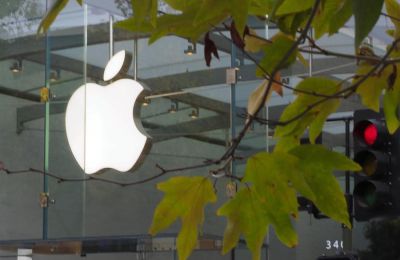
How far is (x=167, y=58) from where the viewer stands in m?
9.67

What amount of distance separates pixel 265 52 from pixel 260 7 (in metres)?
0.09

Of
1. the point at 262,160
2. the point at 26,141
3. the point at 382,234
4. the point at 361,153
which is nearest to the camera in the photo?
the point at 262,160

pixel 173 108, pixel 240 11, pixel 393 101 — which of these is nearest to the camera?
pixel 240 11

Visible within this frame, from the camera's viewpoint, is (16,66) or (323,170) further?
(16,66)

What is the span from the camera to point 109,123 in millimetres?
9820

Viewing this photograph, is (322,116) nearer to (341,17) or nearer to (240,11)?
(341,17)

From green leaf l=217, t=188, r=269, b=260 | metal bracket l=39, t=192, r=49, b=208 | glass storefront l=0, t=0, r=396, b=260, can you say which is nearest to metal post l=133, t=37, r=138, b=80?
glass storefront l=0, t=0, r=396, b=260

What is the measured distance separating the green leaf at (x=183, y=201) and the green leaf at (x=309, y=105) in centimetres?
27

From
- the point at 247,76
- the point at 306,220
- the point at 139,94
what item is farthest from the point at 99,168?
the point at 306,220

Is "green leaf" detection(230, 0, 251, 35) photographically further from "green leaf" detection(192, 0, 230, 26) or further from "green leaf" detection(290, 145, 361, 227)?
"green leaf" detection(290, 145, 361, 227)

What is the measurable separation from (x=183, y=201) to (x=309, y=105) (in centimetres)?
33

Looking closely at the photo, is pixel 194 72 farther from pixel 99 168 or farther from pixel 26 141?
pixel 26 141

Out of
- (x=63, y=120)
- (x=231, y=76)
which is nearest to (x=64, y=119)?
(x=63, y=120)

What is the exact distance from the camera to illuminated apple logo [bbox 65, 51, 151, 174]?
31.4 feet
